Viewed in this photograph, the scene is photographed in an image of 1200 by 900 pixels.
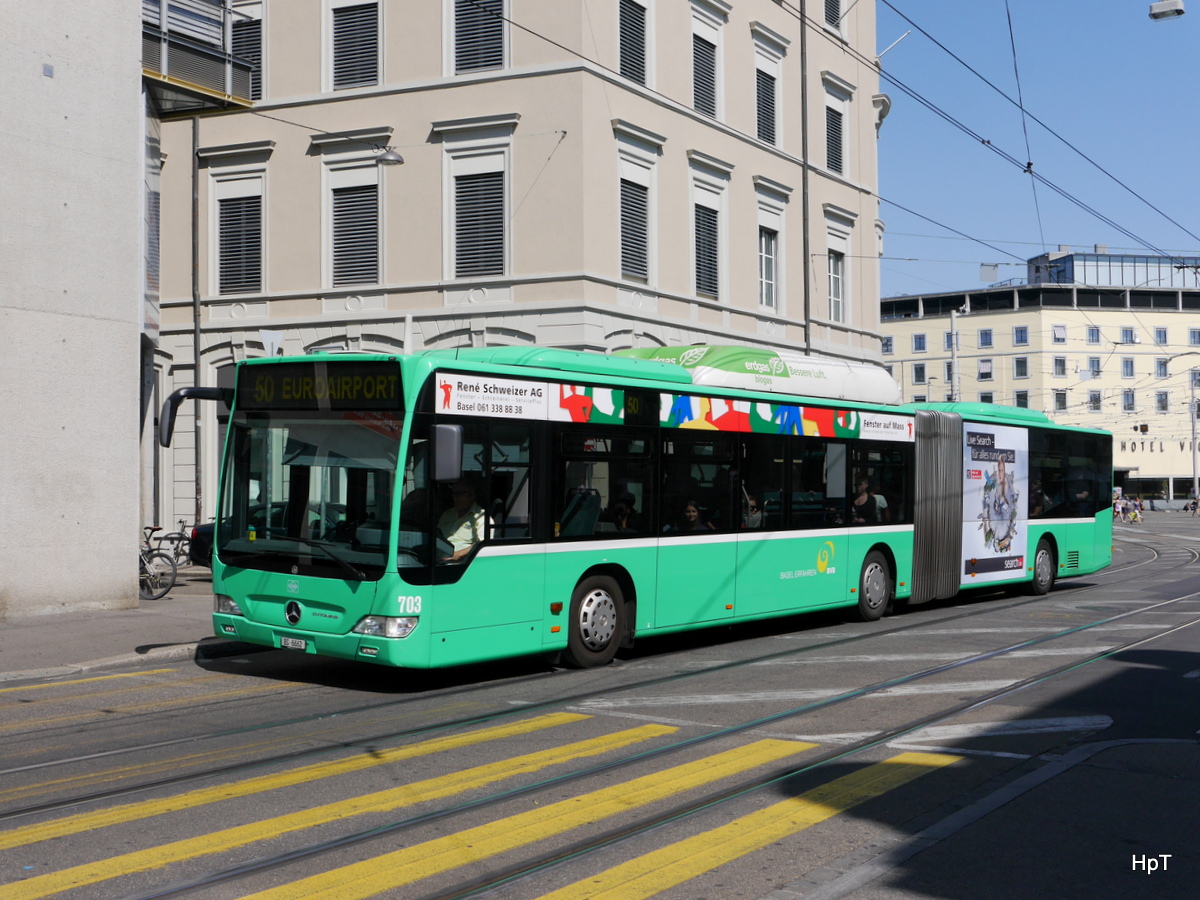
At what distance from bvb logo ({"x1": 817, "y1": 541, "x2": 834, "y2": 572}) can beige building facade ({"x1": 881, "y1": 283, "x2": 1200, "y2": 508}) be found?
74010 mm

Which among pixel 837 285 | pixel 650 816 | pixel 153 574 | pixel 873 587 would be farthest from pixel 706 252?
pixel 650 816

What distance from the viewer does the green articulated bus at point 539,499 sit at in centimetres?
980

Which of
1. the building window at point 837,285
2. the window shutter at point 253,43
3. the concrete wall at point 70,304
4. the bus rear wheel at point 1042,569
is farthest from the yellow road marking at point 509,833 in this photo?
the building window at point 837,285

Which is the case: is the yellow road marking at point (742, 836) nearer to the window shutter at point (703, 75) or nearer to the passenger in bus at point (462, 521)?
the passenger in bus at point (462, 521)

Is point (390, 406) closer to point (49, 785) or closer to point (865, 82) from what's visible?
point (49, 785)

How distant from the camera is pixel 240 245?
85.2 feet

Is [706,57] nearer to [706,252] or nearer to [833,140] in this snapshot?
[706,252]

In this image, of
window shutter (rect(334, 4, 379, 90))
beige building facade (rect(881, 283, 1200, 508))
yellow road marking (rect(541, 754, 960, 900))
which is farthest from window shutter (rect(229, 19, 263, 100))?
beige building facade (rect(881, 283, 1200, 508))

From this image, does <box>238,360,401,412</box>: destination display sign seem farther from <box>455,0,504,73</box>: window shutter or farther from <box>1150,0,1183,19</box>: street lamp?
<box>1150,0,1183,19</box>: street lamp

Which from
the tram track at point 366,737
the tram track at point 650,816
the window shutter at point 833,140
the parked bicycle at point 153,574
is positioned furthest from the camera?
the window shutter at point 833,140

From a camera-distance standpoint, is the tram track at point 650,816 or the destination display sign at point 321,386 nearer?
the tram track at point 650,816

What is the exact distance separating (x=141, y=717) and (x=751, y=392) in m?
7.43

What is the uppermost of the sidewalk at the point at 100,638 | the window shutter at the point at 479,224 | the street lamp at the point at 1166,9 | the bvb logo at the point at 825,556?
the street lamp at the point at 1166,9

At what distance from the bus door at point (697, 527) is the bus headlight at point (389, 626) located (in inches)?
128
